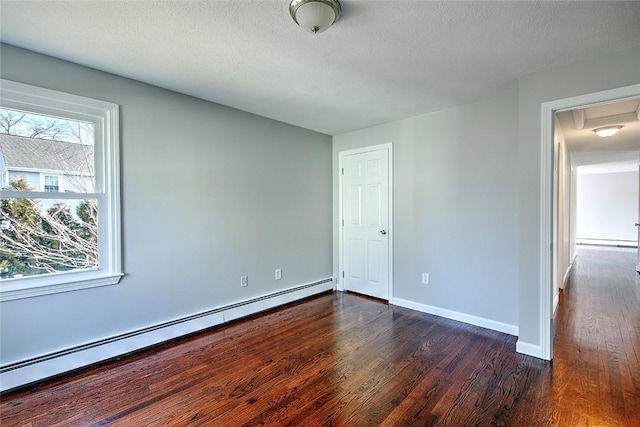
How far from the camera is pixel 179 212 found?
288cm

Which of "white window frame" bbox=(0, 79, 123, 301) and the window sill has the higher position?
"white window frame" bbox=(0, 79, 123, 301)

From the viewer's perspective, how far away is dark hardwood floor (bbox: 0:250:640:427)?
1779 millimetres

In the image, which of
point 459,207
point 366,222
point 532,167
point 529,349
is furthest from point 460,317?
point 532,167

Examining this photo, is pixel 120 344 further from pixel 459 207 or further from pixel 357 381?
pixel 459 207

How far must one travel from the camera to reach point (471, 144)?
10.2 ft

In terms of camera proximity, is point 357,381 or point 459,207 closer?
point 357,381

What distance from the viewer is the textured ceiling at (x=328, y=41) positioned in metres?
1.66

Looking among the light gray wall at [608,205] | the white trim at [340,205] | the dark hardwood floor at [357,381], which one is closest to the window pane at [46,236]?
the dark hardwood floor at [357,381]

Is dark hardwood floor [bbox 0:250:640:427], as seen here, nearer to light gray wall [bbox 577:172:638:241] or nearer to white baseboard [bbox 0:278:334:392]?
white baseboard [bbox 0:278:334:392]

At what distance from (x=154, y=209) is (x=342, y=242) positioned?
2590 mm

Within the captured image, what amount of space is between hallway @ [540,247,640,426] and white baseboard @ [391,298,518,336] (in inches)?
15.3

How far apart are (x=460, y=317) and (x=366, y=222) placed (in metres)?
1.61

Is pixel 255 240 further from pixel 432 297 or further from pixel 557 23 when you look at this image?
pixel 557 23

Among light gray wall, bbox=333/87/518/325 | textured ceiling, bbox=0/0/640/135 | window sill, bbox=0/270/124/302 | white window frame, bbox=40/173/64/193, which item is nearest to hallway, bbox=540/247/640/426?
light gray wall, bbox=333/87/518/325
